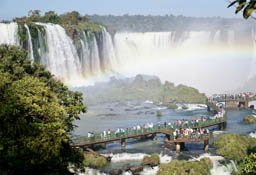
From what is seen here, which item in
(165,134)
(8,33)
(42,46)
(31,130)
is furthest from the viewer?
(42,46)

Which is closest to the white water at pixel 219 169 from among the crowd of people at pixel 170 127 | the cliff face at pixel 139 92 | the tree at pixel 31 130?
the crowd of people at pixel 170 127

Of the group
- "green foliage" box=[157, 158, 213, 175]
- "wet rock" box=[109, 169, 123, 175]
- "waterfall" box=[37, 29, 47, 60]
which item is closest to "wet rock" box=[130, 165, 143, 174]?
"wet rock" box=[109, 169, 123, 175]

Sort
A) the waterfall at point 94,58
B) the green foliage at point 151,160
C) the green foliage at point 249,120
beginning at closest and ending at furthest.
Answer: the green foliage at point 151,160, the green foliage at point 249,120, the waterfall at point 94,58

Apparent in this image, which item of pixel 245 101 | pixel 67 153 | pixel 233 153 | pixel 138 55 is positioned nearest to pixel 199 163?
pixel 233 153

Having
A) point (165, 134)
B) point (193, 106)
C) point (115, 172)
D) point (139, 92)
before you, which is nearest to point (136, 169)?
point (115, 172)

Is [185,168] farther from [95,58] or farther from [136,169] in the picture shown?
[95,58]

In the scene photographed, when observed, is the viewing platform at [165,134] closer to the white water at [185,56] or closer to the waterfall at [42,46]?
the waterfall at [42,46]

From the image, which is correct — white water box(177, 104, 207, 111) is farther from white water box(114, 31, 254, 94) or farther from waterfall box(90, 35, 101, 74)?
white water box(114, 31, 254, 94)
